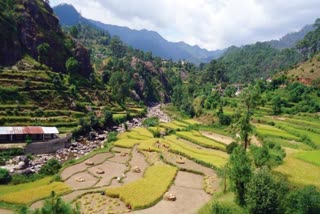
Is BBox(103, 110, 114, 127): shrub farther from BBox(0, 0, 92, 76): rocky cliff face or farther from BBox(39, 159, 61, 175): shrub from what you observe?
BBox(39, 159, 61, 175): shrub

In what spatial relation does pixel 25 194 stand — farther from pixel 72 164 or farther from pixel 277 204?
pixel 277 204

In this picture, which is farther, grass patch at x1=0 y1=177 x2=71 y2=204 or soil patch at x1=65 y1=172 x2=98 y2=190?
soil patch at x1=65 y1=172 x2=98 y2=190

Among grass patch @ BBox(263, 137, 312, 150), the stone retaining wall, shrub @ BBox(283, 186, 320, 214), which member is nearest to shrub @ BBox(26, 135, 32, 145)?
the stone retaining wall

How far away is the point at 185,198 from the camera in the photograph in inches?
1738

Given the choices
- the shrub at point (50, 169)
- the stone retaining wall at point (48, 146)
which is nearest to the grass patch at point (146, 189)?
the shrub at point (50, 169)

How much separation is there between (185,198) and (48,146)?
124 feet

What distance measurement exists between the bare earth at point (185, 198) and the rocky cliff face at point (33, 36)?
78314 mm

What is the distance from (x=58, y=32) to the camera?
13562cm

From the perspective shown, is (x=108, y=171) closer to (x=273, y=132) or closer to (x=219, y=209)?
(x=219, y=209)

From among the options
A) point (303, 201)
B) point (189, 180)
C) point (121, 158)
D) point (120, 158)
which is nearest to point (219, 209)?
point (303, 201)

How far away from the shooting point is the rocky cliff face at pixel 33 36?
4289 inches

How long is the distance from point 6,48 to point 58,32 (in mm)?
32015

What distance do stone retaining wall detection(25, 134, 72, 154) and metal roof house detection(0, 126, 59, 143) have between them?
8.79 feet

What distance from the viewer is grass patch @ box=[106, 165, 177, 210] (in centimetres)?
4188
